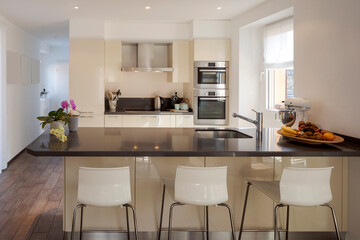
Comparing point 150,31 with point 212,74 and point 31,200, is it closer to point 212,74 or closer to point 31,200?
point 212,74

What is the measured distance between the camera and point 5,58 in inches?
251

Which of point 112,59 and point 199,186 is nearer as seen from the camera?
point 199,186

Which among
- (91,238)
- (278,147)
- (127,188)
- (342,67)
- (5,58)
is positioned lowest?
(91,238)

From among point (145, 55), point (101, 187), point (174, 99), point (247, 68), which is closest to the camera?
point (101, 187)

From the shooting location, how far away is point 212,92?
6465 millimetres

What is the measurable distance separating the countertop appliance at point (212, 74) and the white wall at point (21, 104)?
3217 mm

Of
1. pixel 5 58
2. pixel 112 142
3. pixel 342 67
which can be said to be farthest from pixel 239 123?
pixel 5 58

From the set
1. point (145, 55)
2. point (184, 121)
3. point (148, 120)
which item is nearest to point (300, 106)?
point (184, 121)

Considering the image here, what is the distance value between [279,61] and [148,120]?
7.61ft

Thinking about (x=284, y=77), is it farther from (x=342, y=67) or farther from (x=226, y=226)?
(x=226, y=226)

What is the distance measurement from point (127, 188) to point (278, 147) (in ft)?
3.82

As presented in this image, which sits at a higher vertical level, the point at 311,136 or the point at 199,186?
the point at 311,136

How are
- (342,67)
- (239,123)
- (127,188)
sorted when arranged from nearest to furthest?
(127,188) → (342,67) → (239,123)

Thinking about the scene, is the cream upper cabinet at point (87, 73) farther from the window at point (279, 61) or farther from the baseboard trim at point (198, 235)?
the baseboard trim at point (198, 235)
